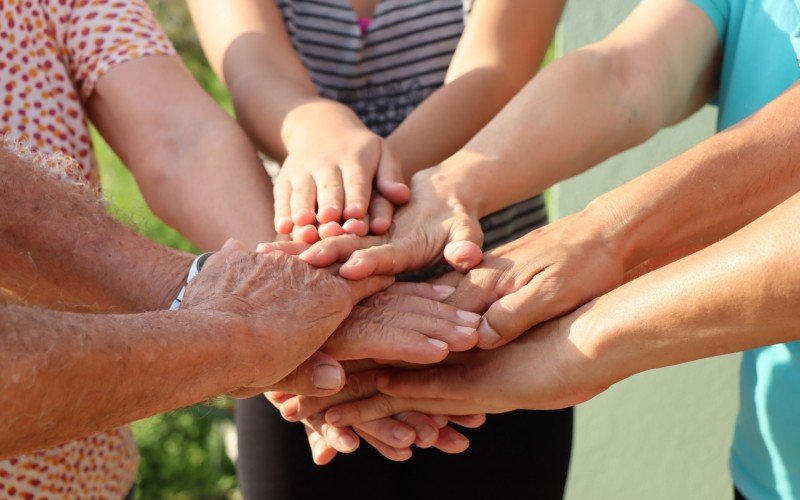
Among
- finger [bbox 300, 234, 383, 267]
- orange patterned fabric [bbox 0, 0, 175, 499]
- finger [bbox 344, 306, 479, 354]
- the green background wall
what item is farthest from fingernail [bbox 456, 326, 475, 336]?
the green background wall

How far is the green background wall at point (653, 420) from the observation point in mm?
2311

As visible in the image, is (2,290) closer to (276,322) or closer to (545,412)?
(276,322)

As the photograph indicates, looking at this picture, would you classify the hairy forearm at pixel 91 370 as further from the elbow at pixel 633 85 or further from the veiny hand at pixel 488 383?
the elbow at pixel 633 85

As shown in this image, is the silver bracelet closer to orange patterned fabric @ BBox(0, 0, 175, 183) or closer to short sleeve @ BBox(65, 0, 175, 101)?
orange patterned fabric @ BBox(0, 0, 175, 183)

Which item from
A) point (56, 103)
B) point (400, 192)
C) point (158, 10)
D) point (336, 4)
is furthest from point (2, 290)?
point (158, 10)

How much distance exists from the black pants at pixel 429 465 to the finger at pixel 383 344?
0.99 ft

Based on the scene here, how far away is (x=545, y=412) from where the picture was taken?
1726 mm

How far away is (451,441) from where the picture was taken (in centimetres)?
157

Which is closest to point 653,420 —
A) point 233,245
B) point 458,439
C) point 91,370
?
point 458,439

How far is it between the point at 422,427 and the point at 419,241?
30 cm

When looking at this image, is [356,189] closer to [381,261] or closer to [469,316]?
[381,261]

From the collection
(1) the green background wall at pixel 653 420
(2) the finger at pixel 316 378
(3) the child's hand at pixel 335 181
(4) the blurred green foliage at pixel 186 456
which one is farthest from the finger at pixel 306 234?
(4) the blurred green foliage at pixel 186 456

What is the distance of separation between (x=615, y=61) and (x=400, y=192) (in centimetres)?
43

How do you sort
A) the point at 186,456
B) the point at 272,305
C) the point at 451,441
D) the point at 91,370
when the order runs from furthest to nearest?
the point at 186,456
the point at 451,441
the point at 272,305
the point at 91,370
